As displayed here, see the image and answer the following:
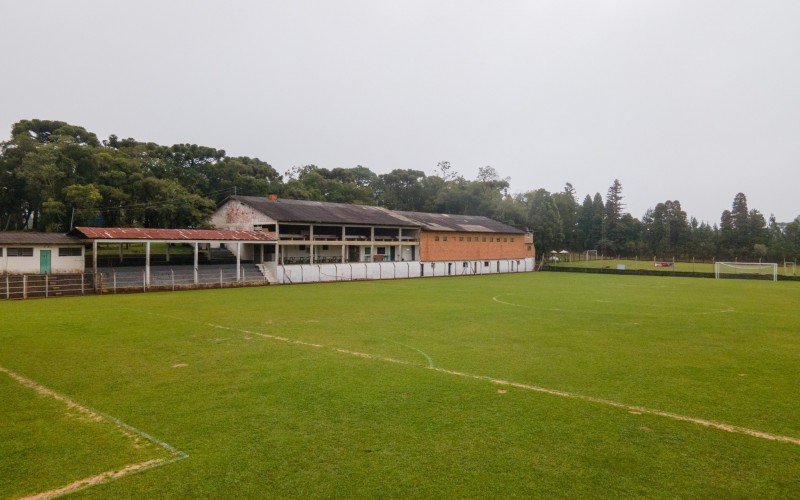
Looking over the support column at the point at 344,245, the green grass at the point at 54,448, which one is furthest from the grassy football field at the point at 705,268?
the green grass at the point at 54,448

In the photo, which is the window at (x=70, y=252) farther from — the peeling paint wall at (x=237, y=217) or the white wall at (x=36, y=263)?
the peeling paint wall at (x=237, y=217)

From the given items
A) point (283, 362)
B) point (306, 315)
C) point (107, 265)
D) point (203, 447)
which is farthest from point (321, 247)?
point (203, 447)

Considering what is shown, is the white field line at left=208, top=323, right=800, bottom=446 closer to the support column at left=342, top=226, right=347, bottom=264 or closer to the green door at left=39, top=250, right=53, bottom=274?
the green door at left=39, top=250, right=53, bottom=274

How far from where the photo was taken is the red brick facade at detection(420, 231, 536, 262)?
51.2 meters

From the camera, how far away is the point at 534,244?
67000mm

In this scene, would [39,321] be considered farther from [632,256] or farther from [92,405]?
[632,256]

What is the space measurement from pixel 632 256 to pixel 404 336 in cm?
7045

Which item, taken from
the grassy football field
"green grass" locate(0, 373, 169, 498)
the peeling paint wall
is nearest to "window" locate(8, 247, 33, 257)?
the peeling paint wall

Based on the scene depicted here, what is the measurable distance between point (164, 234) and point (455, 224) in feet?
104

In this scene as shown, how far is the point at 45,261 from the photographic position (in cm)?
2992

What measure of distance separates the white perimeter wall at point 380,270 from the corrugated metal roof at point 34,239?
12823mm

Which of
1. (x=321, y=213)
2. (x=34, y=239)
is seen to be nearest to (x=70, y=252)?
(x=34, y=239)

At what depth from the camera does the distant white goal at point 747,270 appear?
46.3 meters

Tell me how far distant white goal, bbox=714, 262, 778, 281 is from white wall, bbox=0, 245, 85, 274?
49966 millimetres
